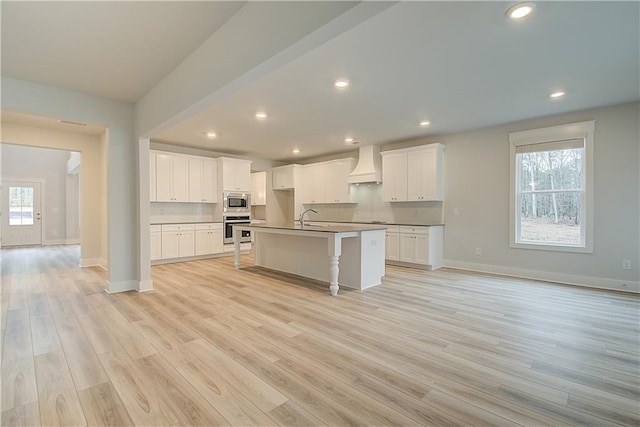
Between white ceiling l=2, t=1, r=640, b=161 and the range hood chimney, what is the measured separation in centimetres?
179

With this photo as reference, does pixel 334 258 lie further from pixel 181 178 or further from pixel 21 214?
pixel 21 214

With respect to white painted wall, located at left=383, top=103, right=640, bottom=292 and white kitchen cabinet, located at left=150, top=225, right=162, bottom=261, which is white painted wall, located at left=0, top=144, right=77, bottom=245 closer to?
white kitchen cabinet, located at left=150, top=225, right=162, bottom=261

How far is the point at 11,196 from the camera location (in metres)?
8.81

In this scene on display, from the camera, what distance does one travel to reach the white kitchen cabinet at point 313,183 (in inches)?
302

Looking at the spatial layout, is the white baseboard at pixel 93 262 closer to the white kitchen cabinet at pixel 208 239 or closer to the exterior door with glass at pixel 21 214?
the white kitchen cabinet at pixel 208 239

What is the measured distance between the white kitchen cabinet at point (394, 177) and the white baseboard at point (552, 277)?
1.61 m

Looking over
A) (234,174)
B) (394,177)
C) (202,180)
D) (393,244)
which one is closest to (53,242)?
(202,180)

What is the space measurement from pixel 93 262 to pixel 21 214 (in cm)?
544

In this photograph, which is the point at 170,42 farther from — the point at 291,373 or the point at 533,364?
the point at 533,364

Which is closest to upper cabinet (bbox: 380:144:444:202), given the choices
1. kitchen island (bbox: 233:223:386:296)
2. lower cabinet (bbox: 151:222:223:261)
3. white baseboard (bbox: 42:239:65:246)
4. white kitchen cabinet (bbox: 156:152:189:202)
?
kitchen island (bbox: 233:223:386:296)

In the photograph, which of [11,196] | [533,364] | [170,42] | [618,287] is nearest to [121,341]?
[170,42]

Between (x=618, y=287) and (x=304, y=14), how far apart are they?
5.36 metres

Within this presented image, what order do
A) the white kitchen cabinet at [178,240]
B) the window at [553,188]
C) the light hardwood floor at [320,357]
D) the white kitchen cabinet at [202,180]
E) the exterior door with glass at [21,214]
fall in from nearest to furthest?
1. the light hardwood floor at [320,357]
2. the window at [553,188]
3. the white kitchen cabinet at [178,240]
4. the white kitchen cabinet at [202,180]
5. the exterior door with glass at [21,214]

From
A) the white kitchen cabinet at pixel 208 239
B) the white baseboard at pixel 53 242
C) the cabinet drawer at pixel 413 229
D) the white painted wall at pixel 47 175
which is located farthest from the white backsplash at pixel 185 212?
the white baseboard at pixel 53 242
